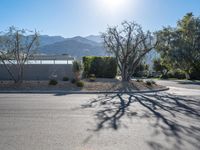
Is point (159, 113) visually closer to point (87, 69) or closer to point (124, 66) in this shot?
point (124, 66)

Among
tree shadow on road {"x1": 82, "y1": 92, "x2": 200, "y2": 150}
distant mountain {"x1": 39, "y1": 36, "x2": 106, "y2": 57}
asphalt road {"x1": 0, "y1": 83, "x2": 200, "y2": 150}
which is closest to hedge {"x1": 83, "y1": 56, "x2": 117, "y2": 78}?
tree shadow on road {"x1": 82, "y1": 92, "x2": 200, "y2": 150}

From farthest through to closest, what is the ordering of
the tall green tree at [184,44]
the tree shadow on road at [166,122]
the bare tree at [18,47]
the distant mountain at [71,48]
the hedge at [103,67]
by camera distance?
the distant mountain at [71,48], the tall green tree at [184,44], the hedge at [103,67], the bare tree at [18,47], the tree shadow on road at [166,122]

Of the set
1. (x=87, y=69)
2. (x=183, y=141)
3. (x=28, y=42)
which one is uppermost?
(x=28, y=42)

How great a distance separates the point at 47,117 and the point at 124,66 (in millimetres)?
17916

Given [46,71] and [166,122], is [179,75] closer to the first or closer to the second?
[46,71]

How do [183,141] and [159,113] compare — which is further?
[159,113]

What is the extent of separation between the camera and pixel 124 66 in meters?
27.0

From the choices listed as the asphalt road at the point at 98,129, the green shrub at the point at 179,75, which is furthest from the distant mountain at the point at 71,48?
the asphalt road at the point at 98,129

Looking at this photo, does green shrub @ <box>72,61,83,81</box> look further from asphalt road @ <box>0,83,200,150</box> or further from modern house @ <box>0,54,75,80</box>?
asphalt road @ <box>0,83,200,150</box>

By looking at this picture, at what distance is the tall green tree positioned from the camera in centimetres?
3622

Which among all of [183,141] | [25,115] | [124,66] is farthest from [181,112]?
[124,66]

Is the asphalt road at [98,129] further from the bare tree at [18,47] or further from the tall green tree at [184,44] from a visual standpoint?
the tall green tree at [184,44]

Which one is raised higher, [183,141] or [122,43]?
[122,43]

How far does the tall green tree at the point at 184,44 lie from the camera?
119 feet
